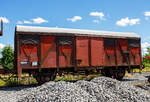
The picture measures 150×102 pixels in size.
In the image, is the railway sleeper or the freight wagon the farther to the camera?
the railway sleeper

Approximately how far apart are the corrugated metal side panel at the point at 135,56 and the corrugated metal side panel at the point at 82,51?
4.12 metres

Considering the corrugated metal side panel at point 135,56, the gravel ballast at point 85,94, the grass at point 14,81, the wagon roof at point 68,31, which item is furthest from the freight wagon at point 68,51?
the gravel ballast at point 85,94

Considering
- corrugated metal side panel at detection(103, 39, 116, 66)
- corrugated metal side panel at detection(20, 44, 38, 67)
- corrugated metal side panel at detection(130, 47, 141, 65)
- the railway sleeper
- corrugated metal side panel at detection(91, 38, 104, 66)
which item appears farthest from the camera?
corrugated metal side panel at detection(130, 47, 141, 65)

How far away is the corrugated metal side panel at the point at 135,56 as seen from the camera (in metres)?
14.2

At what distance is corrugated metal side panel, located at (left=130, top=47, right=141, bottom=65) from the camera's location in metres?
14.2

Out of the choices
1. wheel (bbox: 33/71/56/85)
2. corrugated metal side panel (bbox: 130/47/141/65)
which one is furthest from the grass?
corrugated metal side panel (bbox: 130/47/141/65)

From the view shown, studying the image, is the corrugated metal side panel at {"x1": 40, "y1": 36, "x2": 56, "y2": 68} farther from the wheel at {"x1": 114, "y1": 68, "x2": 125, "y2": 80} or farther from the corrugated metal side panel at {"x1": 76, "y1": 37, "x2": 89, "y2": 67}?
the wheel at {"x1": 114, "y1": 68, "x2": 125, "y2": 80}

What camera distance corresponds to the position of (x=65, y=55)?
11.8m

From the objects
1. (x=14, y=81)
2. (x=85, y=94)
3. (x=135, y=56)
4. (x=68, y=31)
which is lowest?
(x=14, y=81)

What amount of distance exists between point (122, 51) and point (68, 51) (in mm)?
4520

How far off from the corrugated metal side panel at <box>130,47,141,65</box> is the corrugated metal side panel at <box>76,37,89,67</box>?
4117 mm

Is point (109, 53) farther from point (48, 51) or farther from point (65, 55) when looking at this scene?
point (48, 51)

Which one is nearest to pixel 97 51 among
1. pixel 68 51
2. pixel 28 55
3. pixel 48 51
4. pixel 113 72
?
pixel 68 51

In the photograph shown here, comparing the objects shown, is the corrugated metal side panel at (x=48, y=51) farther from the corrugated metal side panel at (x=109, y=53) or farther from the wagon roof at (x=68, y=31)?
the corrugated metal side panel at (x=109, y=53)
